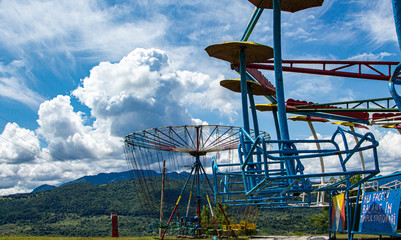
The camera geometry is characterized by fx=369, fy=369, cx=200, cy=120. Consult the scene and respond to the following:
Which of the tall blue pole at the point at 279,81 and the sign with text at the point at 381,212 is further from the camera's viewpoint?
the tall blue pole at the point at 279,81

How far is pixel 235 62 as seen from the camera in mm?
18219

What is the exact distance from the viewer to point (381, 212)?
11.6m

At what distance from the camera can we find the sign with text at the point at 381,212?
10.9m

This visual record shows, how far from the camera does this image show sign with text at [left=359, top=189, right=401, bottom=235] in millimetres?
10915

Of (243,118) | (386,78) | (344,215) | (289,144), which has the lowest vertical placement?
(344,215)

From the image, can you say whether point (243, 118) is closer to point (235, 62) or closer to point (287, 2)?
point (235, 62)

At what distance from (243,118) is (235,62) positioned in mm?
3040

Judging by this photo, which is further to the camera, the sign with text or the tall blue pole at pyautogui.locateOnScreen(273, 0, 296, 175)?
the tall blue pole at pyautogui.locateOnScreen(273, 0, 296, 175)

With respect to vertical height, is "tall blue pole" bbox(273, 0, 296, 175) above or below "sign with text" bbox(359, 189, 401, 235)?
above

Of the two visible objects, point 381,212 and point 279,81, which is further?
point 279,81

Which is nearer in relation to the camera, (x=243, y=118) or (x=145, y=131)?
(x=243, y=118)

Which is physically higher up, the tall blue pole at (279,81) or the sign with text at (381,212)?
the tall blue pole at (279,81)

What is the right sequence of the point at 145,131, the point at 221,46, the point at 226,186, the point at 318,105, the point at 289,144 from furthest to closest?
the point at 145,131, the point at 318,105, the point at 226,186, the point at 221,46, the point at 289,144

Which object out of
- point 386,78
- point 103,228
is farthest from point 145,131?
point 103,228
